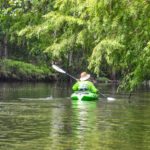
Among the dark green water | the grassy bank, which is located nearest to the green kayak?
the dark green water

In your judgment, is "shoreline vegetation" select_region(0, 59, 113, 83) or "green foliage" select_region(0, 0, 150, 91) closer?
"green foliage" select_region(0, 0, 150, 91)

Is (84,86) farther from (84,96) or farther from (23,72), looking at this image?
(23,72)

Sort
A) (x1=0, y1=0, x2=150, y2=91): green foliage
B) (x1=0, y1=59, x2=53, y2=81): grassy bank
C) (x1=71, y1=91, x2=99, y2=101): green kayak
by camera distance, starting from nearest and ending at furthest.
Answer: (x1=0, y1=0, x2=150, y2=91): green foliage → (x1=71, y1=91, x2=99, y2=101): green kayak → (x1=0, y1=59, x2=53, y2=81): grassy bank

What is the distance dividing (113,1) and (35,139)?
5285mm

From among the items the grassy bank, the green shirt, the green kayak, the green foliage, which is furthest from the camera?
the grassy bank

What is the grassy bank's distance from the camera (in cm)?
4312

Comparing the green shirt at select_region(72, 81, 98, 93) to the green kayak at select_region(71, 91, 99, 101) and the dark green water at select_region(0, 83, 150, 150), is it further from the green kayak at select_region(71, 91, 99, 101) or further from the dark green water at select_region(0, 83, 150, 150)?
the dark green water at select_region(0, 83, 150, 150)

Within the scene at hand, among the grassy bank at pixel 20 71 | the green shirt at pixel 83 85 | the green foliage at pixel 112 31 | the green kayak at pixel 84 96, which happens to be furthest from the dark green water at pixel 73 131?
the grassy bank at pixel 20 71

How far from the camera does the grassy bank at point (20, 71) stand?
1698 inches

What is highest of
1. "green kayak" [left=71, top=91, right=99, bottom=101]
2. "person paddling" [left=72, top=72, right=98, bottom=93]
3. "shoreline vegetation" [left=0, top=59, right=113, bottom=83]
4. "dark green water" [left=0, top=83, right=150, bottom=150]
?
"shoreline vegetation" [left=0, top=59, right=113, bottom=83]

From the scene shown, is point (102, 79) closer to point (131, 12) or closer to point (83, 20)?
point (83, 20)

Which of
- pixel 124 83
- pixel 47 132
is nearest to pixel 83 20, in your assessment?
pixel 124 83

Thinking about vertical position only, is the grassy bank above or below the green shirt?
above

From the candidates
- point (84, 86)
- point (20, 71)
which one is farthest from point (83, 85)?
point (20, 71)
